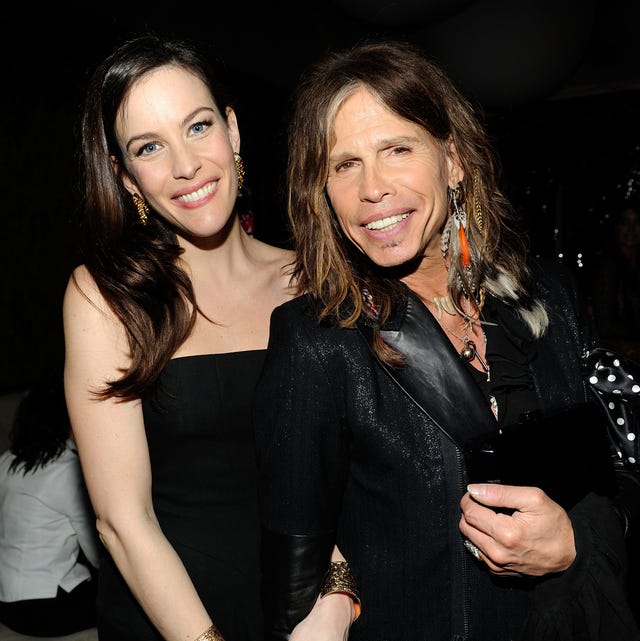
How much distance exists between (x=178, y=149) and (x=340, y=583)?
1.01 meters

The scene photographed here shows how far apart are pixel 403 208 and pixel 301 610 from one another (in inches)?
31.9

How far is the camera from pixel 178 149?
1.58 meters

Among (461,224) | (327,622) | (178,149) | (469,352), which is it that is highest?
(178,149)

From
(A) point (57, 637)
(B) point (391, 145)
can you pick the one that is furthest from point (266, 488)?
(A) point (57, 637)

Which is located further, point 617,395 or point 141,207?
point 141,207

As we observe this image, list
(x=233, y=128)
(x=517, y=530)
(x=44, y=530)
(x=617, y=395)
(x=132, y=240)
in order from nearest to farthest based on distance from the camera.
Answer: (x=517, y=530), (x=617, y=395), (x=132, y=240), (x=233, y=128), (x=44, y=530)

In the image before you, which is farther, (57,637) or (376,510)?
(57,637)

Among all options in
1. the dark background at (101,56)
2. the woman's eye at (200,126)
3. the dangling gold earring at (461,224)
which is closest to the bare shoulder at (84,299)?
the woman's eye at (200,126)

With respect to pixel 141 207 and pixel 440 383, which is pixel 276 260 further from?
pixel 440 383

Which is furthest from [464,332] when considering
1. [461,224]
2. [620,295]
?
[620,295]

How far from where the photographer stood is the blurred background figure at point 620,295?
5.84 m

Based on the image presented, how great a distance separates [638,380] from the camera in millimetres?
1480

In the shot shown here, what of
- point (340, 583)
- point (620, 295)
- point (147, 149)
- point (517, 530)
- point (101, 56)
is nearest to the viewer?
point (517, 530)

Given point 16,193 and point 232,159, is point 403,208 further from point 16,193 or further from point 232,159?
point 16,193
